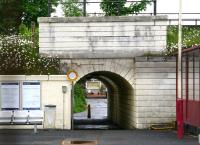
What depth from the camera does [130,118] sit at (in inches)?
916

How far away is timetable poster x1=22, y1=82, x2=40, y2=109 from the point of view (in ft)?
69.8

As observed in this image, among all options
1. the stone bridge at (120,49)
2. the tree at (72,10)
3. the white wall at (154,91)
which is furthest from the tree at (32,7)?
the white wall at (154,91)

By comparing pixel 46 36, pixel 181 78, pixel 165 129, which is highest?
pixel 46 36

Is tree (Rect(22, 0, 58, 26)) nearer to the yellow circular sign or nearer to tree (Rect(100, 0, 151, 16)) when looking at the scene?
tree (Rect(100, 0, 151, 16))

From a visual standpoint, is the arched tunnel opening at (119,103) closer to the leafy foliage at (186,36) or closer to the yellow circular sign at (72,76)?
the yellow circular sign at (72,76)

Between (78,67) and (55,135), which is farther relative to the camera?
(78,67)

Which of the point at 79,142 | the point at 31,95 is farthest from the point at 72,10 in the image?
the point at 79,142

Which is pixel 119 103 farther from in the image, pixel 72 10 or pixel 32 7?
pixel 32 7

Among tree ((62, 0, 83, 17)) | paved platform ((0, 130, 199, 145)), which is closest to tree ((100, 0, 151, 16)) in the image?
tree ((62, 0, 83, 17))

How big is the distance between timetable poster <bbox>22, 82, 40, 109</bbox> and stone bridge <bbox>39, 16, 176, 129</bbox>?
4.86 ft

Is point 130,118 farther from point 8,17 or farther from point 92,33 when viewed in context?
point 8,17

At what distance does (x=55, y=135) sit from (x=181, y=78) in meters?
4.79

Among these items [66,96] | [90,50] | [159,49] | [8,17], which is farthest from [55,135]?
[8,17]

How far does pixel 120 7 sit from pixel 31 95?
18.5 ft
